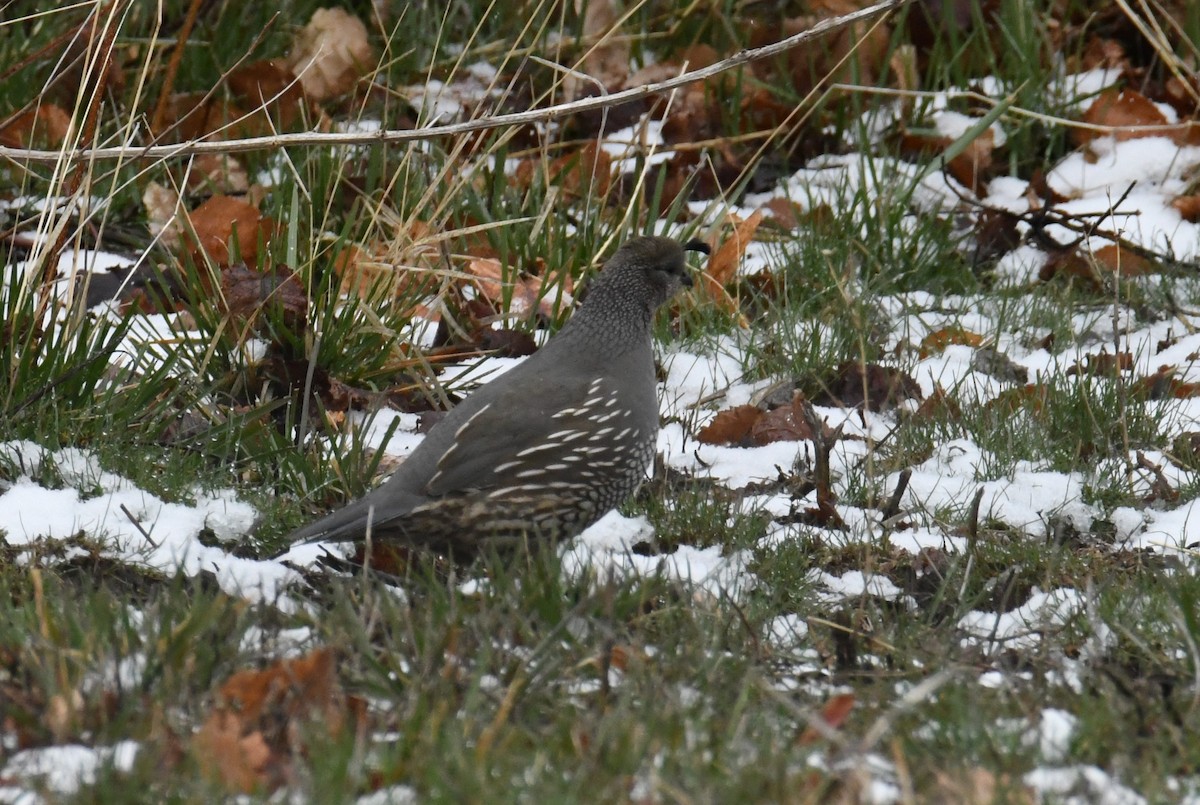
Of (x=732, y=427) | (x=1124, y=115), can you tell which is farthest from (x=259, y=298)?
(x=1124, y=115)

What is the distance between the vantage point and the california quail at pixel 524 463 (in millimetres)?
4281

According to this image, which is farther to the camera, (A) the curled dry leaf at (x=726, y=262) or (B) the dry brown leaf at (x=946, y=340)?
(A) the curled dry leaf at (x=726, y=262)

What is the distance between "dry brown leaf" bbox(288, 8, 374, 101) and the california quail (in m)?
2.90

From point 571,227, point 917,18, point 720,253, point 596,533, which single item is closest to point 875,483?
point 596,533

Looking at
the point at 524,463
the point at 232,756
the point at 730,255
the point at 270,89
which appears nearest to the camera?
the point at 232,756

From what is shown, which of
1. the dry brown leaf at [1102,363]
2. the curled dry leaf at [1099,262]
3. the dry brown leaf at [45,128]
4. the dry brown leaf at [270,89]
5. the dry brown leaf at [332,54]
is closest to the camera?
the dry brown leaf at [1102,363]

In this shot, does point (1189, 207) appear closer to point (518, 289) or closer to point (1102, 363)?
point (1102, 363)

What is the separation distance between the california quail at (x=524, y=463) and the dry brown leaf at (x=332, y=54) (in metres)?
2.90

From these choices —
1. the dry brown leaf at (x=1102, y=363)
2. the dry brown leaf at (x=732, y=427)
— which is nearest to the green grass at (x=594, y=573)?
the dry brown leaf at (x=1102, y=363)

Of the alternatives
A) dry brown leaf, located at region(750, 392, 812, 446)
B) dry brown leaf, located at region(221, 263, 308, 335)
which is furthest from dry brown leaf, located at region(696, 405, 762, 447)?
dry brown leaf, located at region(221, 263, 308, 335)

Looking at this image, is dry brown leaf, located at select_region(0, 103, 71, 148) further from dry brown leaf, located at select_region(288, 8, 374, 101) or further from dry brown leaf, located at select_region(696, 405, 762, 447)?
dry brown leaf, located at select_region(696, 405, 762, 447)

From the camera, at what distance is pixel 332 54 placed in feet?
23.5

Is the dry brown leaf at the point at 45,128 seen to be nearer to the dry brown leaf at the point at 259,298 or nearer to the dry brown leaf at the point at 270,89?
the dry brown leaf at the point at 270,89

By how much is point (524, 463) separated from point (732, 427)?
3.37 ft
